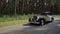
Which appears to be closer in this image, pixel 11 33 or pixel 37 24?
pixel 11 33

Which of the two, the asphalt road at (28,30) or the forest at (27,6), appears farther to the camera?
the forest at (27,6)

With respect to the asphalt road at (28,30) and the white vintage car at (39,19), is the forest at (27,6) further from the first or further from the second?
the asphalt road at (28,30)

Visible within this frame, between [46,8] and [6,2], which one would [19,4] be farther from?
[46,8]

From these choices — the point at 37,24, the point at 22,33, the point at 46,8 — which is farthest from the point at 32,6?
the point at 22,33

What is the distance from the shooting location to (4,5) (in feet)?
135

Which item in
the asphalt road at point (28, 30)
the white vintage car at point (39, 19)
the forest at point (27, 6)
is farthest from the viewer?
the forest at point (27, 6)

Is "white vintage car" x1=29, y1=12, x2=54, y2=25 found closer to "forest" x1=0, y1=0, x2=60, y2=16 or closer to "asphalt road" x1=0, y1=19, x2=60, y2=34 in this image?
"asphalt road" x1=0, y1=19, x2=60, y2=34

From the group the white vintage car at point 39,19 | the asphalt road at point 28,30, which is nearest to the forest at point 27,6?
the white vintage car at point 39,19

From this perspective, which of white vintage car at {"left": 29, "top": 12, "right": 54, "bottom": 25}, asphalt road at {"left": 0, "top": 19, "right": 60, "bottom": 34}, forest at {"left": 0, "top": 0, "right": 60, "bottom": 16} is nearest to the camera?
asphalt road at {"left": 0, "top": 19, "right": 60, "bottom": 34}

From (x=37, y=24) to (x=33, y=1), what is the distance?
26.6m

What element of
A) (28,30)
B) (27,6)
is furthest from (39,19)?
(27,6)

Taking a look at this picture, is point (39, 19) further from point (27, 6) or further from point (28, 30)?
point (27, 6)

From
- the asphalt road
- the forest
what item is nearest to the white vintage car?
the asphalt road

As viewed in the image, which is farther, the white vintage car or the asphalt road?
the white vintage car
